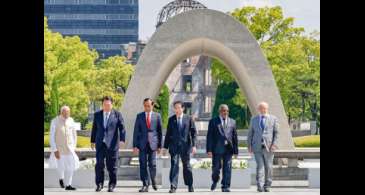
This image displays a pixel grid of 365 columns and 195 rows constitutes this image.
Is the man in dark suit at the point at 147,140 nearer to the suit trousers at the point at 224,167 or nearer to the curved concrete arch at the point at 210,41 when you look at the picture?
the suit trousers at the point at 224,167

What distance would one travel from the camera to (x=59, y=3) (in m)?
129

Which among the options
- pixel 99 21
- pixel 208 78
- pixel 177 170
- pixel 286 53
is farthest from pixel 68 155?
pixel 99 21

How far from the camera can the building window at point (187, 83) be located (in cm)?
8144

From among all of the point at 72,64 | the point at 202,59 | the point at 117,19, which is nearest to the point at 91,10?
the point at 117,19

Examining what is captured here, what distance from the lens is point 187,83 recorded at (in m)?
82.4

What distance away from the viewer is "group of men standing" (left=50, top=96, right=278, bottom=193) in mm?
14992

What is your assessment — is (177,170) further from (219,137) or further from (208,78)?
(208,78)

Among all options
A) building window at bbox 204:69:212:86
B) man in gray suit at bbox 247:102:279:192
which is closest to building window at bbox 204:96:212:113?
building window at bbox 204:69:212:86

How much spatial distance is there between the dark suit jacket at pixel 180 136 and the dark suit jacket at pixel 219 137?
0.40 m

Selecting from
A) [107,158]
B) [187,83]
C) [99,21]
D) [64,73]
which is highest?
[99,21]

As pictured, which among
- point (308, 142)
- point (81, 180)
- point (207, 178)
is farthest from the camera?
point (308, 142)

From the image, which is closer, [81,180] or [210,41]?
[81,180]

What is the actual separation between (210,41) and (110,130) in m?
6.03
